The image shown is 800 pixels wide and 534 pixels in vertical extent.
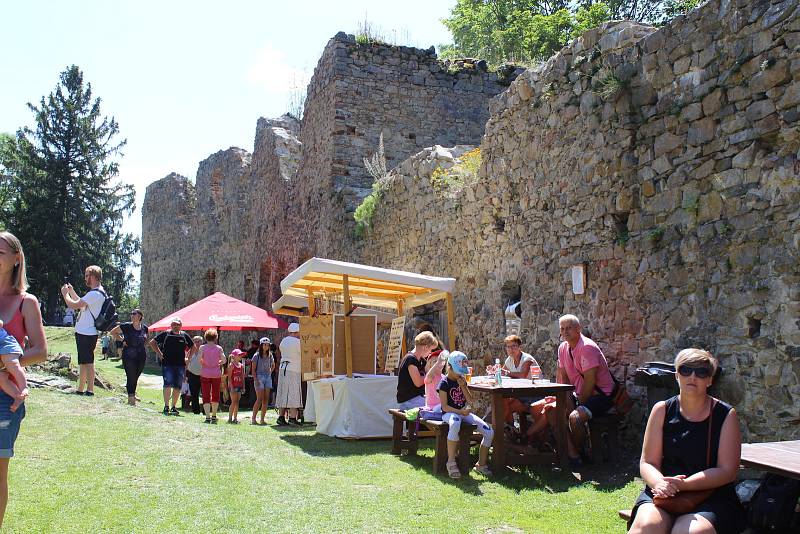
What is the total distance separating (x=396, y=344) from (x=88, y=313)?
3943 millimetres

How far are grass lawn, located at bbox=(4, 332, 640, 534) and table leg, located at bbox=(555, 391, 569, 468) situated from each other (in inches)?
7.7

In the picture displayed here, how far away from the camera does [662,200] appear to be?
675 cm

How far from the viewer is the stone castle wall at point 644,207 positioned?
18.1 ft

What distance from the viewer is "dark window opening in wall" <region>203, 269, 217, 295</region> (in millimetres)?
24891

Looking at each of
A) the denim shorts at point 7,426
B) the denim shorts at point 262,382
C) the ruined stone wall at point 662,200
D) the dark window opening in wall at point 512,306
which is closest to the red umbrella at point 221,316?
the denim shorts at point 262,382

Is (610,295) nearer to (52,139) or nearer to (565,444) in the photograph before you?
(565,444)

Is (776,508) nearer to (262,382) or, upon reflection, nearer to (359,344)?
(359,344)

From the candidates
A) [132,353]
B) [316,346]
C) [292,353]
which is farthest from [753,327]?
[132,353]

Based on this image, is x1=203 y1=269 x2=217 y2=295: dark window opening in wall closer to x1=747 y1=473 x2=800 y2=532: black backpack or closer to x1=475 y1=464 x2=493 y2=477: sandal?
x1=475 y1=464 x2=493 y2=477: sandal

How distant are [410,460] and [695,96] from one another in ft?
14.3

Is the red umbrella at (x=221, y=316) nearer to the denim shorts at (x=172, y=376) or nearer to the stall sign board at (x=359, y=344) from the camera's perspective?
the denim shorts at (x=172, y=376)

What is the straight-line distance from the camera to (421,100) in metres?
16.0

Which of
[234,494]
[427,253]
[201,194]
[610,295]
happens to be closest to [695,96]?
[610,295]

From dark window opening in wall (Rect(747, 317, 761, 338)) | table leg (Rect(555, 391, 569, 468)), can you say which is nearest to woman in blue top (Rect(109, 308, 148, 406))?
table leg (Rect(555, 391, 569, 468))
